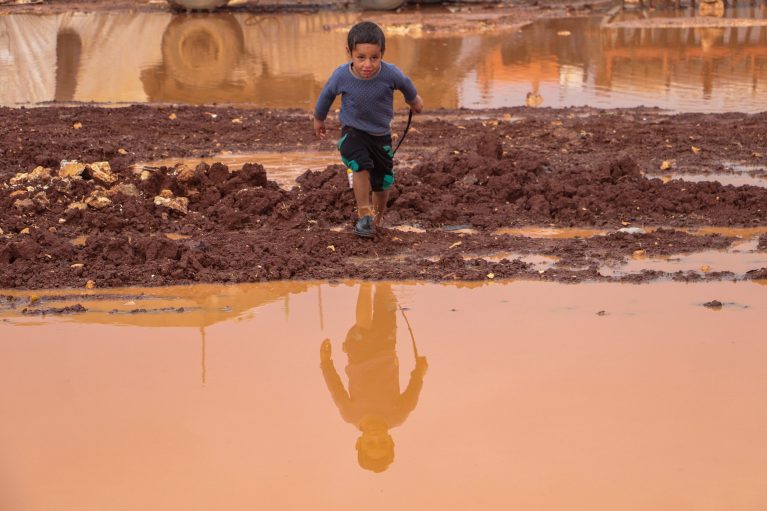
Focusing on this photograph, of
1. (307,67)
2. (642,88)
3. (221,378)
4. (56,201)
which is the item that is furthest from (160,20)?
(221,378)

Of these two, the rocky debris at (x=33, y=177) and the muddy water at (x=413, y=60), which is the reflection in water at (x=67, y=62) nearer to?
the muddy water at (x=413, y=60)

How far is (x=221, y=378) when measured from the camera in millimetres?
5320

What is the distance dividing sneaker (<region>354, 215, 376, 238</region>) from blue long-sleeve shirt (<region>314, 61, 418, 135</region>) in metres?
0.57

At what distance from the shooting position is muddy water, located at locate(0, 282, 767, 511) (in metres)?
4.26

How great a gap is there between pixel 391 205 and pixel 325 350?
2.71 metres

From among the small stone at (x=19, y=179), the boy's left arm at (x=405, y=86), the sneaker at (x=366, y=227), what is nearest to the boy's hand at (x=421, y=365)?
the sneaker at (x=366, y=227)

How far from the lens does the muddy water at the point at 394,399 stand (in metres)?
4.26

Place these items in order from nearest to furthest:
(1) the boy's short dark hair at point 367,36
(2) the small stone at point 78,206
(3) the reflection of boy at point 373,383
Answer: (3) the reflection of boy at point 373,383 < (1) the boy's short dark hair at point 367,36 < (2) the small stone at point 78,206

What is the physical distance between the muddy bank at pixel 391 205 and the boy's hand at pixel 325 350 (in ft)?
3.52

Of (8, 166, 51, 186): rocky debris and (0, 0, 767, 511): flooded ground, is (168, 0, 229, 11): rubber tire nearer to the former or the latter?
(0, 0, 767, 511): flooded ground

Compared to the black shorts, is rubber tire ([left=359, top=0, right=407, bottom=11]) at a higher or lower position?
lower

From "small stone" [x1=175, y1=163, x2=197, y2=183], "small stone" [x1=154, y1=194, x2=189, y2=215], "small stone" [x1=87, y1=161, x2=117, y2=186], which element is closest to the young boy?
"small stone" [x1=154, y1=194, x2=189, y2=215]

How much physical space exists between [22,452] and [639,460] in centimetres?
250

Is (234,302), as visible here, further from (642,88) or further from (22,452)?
(642,88)
